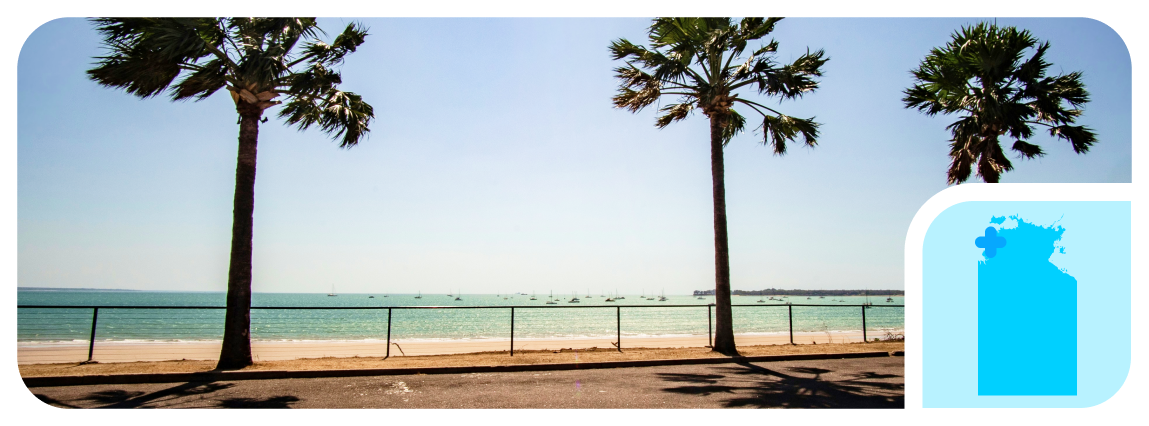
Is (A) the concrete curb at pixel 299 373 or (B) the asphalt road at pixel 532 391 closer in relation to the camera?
(B) the asphalt road at pixel 532 391

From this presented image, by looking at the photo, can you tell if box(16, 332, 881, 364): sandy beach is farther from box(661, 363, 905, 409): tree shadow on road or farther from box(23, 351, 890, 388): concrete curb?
box(661, 363, 905, 409): tree shadow on road

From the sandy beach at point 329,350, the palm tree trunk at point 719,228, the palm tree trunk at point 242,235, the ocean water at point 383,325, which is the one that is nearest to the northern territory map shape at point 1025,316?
the ocean water at point 383,325

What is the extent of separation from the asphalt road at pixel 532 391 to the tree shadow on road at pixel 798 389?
1 cm

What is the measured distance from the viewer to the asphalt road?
246 inches

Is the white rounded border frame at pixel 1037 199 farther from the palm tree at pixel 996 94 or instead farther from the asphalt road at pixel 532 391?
the palm tree at pixel 996 94

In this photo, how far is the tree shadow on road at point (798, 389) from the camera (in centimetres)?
624

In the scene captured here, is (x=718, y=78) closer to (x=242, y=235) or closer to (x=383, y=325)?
(x=242, y=235)

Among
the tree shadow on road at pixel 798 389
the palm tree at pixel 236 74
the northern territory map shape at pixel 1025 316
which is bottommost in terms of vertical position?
the tree shadow on road at pixel 798 389

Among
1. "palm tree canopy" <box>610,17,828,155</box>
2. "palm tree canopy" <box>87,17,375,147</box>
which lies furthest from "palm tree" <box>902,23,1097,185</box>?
"palm tree canopy" <box>87,17,375,147</box>

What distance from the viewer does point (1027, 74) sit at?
34.9ft
